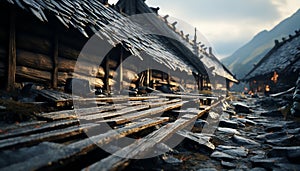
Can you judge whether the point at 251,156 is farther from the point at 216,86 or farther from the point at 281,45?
the point at 281,45

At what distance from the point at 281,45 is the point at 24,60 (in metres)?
34.2

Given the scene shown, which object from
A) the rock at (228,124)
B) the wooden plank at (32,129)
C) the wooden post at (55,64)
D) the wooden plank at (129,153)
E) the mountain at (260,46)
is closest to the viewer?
the wooden plank at (129,153)

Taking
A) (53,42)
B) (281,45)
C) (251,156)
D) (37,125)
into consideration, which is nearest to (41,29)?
(53,42)

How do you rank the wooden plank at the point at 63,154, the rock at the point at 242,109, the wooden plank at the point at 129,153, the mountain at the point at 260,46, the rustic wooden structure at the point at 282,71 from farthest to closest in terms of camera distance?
1. the mountain at the point at 260,46
2. the rustic wooden structure at the point at 282,71
3. the rock at the point at 242,109
4. the wooden plank at the point at 129,153
5. the wooden plank at the point at 63,154

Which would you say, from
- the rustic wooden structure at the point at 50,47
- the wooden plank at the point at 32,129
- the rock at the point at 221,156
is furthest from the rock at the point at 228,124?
the wooden plank at the point at 32,129

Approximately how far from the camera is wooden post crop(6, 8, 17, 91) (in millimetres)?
3968

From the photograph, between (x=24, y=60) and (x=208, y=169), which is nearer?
(x=208, y=169)

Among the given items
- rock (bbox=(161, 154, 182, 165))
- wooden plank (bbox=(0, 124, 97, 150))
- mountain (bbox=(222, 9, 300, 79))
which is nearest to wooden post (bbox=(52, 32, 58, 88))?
wooden plank (bbox=(0, 124, 97, 150))

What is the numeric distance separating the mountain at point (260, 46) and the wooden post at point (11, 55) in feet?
268

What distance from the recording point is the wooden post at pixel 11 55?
13.0 feet

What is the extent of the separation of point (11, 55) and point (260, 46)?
140502 millimetres

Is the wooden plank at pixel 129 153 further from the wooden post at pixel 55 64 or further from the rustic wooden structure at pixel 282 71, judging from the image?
the rustic wooden structure at pixel 282 71

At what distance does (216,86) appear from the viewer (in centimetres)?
2280

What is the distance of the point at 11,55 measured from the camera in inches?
159
